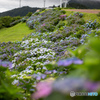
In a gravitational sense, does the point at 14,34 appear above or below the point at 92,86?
below

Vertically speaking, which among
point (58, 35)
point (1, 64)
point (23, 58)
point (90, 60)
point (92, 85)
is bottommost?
point (23, 58)

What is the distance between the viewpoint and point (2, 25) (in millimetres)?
16609

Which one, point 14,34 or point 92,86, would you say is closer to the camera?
point 92,86

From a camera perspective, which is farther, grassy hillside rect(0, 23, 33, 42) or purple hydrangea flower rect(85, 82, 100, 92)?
grassy hillside rect(0, 23, 33, 42)

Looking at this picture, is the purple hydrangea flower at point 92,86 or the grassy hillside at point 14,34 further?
the grassy hillside at point 14,34

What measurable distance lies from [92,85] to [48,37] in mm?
→ 6406

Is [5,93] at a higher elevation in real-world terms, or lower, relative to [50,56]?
higher

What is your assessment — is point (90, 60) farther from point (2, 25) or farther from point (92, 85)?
point (2, 25)

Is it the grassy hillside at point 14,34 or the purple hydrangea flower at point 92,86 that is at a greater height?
the purple hydrangea flower at point 92,86

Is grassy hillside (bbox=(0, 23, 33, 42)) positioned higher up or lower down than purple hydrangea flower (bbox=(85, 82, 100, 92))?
lower down

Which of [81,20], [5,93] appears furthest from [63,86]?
[81,20]

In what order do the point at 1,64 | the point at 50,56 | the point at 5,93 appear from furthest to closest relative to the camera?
the point at 50,56
the point at 1,64
the point at 5,93

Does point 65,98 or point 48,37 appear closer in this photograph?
point 65,98

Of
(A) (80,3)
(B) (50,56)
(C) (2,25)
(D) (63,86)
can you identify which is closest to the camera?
(D) (63,86)
